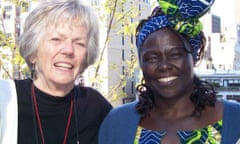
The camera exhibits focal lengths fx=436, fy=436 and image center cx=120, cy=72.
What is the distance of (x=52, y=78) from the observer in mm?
2398

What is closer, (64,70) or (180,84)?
(180,84)

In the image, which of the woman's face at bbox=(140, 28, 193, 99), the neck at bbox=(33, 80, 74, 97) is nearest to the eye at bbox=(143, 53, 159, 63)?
the woman's face at bbox=(140, 28, 193, 99)

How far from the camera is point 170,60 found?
7.00 ft

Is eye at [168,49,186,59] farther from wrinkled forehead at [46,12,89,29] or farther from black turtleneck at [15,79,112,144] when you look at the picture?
black turtleneck at [15,79,112,144]

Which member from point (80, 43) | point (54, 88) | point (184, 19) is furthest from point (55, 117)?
point (184, 19)

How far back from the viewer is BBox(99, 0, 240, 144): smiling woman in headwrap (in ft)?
6.99

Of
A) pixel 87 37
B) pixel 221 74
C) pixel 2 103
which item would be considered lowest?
pixel 221 74

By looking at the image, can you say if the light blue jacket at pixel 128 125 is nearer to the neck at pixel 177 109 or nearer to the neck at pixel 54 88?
the neck at pixel 177 109

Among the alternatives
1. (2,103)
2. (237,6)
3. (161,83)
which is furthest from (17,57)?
(237,6)

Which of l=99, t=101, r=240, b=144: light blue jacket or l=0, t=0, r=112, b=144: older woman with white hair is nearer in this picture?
l=99, t=101, r=240, b=144: light blue jacket

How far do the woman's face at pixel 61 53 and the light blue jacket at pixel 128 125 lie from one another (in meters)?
0.33

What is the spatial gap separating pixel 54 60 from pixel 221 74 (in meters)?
38.5

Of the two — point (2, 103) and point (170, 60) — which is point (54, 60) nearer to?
point (2, 103)

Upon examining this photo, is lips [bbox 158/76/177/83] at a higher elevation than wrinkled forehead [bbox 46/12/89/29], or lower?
lower
